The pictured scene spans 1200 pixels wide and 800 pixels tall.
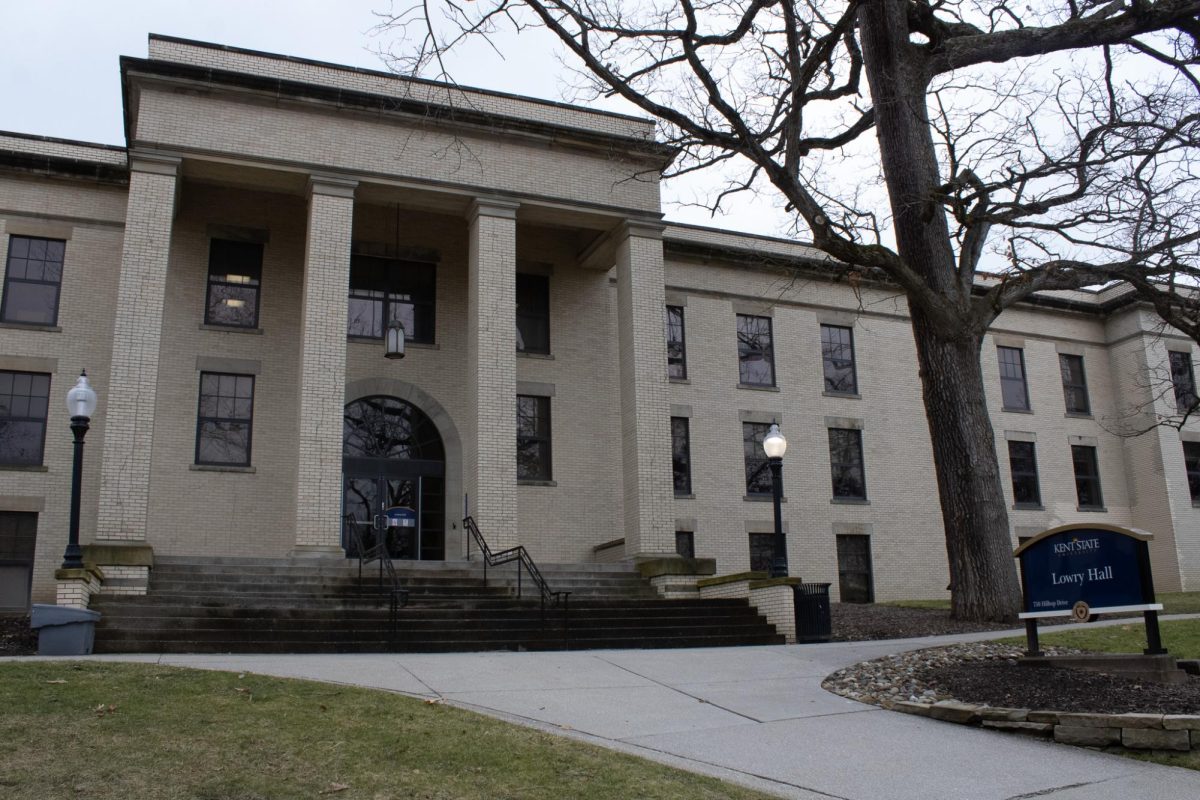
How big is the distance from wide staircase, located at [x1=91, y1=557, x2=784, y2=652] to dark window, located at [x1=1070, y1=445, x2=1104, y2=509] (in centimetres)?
1846

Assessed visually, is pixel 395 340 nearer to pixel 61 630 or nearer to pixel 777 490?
pixel 777 490

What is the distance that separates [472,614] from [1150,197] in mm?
13975

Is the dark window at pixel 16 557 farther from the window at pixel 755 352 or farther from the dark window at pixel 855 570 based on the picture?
the dark window at pixel 855 570

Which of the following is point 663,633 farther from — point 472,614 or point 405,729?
point 405,729

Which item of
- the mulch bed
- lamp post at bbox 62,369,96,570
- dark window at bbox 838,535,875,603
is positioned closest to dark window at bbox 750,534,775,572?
dark window at bbox 838,535,875,603

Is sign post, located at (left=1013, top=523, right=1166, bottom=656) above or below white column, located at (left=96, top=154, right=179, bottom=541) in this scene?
below

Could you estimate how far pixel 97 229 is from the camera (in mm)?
22281

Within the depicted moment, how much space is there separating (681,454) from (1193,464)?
17.9m

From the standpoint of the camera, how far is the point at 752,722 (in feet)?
31.4

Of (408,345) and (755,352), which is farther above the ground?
(755,352)

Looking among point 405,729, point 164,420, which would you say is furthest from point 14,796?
point 164,420

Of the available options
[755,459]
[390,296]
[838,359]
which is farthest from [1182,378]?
[390,296]

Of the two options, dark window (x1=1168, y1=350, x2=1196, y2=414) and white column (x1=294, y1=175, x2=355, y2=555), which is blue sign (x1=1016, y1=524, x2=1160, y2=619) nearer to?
white column (x1=294, y1=175, x2=355, y2=555)

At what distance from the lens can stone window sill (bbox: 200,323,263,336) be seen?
22391mm
